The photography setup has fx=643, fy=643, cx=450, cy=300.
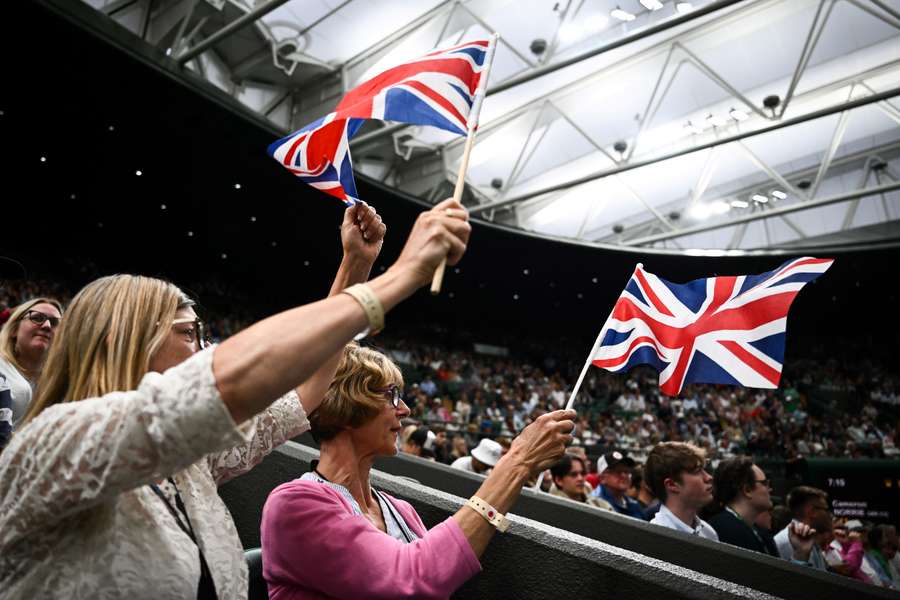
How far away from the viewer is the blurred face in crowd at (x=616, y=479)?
510 cm

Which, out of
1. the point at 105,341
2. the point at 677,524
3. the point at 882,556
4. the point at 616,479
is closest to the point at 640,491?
the point at 616,479

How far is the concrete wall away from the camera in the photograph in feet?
4.66

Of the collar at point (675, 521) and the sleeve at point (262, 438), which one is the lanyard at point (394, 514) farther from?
the collar at point (675, 521)

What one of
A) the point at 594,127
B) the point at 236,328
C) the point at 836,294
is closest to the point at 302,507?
the point at 594,127

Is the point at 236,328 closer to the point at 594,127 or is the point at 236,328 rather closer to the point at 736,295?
the point at 594,127

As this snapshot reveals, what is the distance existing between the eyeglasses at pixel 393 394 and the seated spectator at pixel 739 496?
261 centimetres

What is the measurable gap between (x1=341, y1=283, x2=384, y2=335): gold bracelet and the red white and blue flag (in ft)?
3.12

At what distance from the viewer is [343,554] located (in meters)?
1.41

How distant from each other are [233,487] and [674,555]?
197 centimetres

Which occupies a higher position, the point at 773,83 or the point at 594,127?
the point at 773,83

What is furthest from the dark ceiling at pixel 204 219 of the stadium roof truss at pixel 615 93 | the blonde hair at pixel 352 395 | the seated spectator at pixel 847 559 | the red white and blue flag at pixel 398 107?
the seated spectator at pixel 847 559

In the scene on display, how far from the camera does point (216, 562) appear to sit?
1154 mm

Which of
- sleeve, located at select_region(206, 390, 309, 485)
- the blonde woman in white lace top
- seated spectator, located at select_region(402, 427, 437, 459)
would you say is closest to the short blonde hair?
sleeve, located at select_region(206, 390, 309, 485)

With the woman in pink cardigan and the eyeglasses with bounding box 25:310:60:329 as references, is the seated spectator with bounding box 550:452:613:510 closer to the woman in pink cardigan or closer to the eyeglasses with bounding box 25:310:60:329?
the woman in pink cardigan
